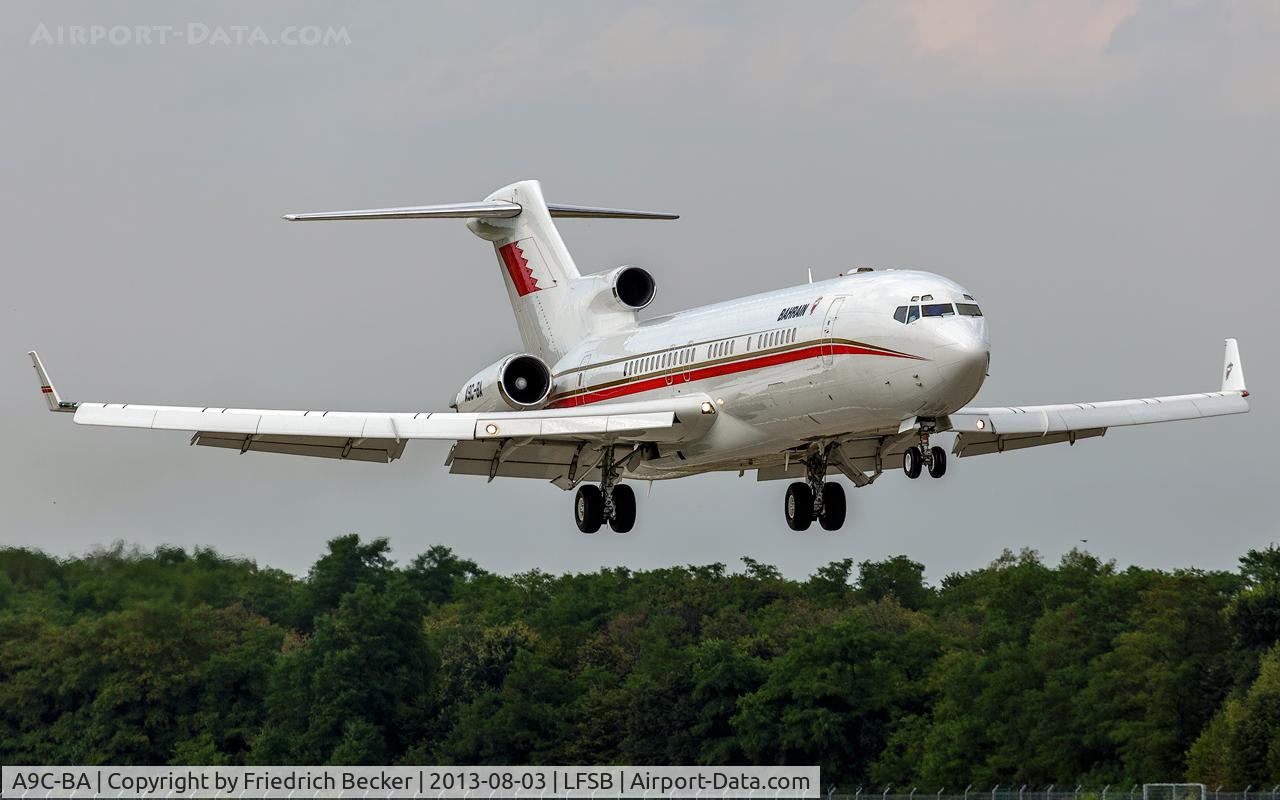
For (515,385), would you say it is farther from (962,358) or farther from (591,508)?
(962,358)

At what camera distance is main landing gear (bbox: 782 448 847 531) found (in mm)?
39656

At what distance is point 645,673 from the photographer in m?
77.2

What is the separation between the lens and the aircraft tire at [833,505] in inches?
1577

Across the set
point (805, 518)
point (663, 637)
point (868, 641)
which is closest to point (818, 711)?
point (868, 641)

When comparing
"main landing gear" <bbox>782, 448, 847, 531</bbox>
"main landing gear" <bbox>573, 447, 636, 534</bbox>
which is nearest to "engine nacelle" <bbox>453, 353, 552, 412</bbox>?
"main landing gear" <bbox>573, 447, 636, 534</bbox>

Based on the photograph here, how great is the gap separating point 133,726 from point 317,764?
6.34 m

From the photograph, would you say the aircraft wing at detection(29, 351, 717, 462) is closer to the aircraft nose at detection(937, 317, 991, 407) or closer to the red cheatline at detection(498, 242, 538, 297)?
the aircraft nose at detection(937, 317, 991, 407)

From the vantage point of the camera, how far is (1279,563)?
6769 centimetres

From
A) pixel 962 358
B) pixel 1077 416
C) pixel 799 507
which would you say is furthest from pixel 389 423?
pixel 1077 416

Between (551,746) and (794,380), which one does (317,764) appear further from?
(794,380)

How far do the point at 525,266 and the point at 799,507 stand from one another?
11123 mm

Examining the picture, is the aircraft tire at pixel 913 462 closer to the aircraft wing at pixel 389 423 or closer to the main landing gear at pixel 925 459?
the main landing gear at pixel 925 459

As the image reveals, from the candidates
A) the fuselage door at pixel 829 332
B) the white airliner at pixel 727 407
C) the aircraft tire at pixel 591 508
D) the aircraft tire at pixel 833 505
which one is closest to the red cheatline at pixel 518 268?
the white airliner at pixel 727 407

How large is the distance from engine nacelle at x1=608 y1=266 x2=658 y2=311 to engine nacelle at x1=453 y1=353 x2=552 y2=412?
2387mm
